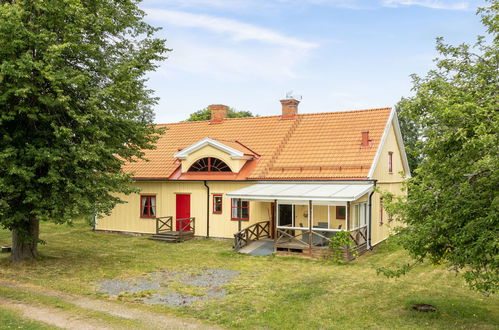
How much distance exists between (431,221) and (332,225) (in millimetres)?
11016

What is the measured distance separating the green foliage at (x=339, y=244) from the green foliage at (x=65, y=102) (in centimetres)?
785

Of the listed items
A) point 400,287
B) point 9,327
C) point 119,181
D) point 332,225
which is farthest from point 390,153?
point 9,327

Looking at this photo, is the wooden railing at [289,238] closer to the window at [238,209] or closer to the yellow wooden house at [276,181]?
the yellow wooden house at [276,181]

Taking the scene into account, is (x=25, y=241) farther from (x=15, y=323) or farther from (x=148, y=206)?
(x=148, y=206)

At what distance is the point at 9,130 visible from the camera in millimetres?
13641

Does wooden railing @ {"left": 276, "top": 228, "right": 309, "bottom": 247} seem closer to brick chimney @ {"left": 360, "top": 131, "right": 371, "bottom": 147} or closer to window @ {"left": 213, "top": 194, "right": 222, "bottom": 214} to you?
window @ {"left": 213, "top": 194, "right": 222, "bottom": 214}

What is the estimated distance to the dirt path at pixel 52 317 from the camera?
8867 millimetres

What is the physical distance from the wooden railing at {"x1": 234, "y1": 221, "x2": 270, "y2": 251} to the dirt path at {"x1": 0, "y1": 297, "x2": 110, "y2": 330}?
8.96 m

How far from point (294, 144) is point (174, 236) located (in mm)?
7390

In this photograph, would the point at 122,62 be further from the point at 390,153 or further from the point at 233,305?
the point at 390,153

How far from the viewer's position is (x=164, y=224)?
21641mm

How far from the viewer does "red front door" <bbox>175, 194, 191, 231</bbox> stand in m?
21.5

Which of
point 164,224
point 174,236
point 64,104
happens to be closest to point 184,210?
point 164,224

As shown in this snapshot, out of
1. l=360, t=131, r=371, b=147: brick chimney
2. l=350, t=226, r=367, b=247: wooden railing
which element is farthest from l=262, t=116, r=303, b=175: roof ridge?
l=350, t=226, r=367, b=247: wooden railing
